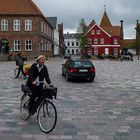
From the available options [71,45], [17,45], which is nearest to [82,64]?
[17,45]

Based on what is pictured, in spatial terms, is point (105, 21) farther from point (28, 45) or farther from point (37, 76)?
point (37, 76)

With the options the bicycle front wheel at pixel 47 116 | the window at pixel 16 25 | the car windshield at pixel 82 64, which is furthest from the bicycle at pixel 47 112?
the window at pixel 16 25

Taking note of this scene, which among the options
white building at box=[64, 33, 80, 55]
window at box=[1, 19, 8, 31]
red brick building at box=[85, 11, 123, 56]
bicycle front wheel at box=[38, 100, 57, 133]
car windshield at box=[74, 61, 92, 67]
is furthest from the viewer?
white building at box=[64, 33, 80, 55]

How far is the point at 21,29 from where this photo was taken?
194 feet

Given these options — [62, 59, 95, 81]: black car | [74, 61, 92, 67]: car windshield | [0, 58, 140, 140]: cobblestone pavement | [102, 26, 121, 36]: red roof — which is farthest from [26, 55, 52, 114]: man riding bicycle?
[102, 26, 121, 36]: red roof

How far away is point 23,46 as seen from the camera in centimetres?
5859

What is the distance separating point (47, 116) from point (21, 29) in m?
52.6

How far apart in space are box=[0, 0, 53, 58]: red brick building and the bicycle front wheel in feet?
167

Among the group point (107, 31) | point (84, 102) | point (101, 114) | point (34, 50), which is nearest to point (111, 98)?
point (84, 102)

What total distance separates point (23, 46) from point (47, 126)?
5168 centimetres

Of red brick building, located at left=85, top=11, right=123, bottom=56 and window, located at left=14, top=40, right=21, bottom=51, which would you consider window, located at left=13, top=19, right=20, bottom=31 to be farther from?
red brick building, located at left=85, top=11, right=123, bottom=56

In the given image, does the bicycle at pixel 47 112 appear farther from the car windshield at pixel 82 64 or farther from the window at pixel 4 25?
the window at pixel 4 25

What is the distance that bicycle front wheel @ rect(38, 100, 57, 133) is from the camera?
766 cm

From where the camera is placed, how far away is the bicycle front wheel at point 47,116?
766 centimetres
